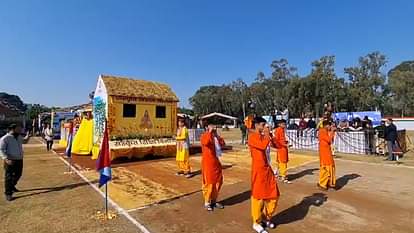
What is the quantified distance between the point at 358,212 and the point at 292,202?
4.15 feet

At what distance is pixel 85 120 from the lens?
17281mm

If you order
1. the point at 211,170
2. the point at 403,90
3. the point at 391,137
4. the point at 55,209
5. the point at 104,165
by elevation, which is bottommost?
the point at 55,209

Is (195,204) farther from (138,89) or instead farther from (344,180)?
(138,89)

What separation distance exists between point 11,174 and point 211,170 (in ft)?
16.1

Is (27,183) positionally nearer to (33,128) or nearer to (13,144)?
(13,144)

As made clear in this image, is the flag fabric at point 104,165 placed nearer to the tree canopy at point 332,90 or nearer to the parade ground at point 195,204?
the parade ground at point 195,204

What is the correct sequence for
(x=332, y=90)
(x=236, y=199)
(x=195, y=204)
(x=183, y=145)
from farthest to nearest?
(x=332, y=90), (x=183, y=145), (x=236, y=199), (x=195, y=204)

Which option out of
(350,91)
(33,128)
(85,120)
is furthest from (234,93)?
(85,120)

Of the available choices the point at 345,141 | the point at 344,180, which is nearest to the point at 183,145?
the point at 344,180

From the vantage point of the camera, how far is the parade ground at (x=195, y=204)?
5.22m

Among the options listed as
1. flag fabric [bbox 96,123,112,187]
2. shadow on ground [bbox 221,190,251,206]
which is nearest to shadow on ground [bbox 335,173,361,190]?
shadow on ground [bbox 221,190,251,206]

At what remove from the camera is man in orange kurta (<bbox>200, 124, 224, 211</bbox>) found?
618 centimetres

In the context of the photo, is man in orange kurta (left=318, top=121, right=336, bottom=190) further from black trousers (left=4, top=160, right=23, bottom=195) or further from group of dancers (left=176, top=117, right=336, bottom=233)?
black trousers (left=4, top=160, right=23, bottom=195)

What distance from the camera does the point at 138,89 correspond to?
16219 mm
